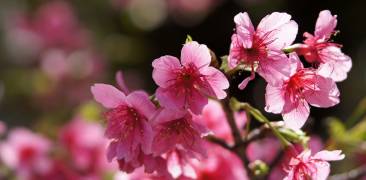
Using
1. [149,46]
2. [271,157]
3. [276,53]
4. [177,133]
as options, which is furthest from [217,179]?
[149,46]

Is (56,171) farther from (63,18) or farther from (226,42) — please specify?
(63,18)

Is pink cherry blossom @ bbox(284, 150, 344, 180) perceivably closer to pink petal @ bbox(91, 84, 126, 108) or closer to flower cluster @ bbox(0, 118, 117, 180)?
pink petal @ bbox(91, 84, 126, 108)

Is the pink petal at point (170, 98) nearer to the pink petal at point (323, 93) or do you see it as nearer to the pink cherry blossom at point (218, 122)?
the pink petal at point (323, 93)

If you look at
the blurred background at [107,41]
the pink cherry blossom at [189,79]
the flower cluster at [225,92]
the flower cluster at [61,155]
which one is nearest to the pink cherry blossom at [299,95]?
the flower cluster at [225,92]

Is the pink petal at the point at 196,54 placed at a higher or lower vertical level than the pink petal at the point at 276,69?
higher

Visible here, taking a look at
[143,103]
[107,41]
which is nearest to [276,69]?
[143,103]

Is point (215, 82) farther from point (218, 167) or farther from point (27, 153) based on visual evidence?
point (27, 153)

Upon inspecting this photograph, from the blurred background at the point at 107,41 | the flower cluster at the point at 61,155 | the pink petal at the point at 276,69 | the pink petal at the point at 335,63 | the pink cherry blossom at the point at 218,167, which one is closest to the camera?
the pink petal at the point at 276,69

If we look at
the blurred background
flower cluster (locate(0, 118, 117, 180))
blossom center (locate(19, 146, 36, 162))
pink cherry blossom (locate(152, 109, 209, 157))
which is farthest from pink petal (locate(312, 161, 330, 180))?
the blurred background
